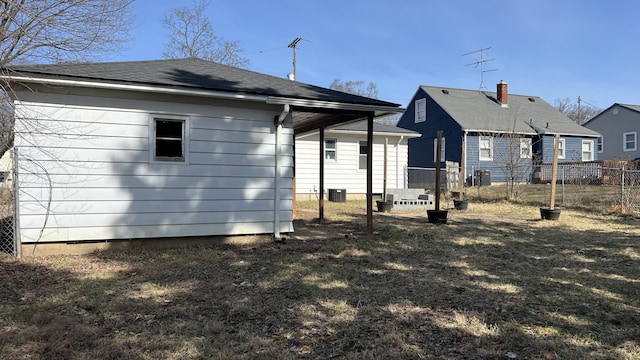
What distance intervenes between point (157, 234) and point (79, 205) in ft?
3.95

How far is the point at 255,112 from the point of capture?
23.9 feet

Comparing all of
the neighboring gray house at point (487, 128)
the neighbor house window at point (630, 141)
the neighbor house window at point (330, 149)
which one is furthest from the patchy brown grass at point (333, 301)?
the neighbor house window at point (630, 141)

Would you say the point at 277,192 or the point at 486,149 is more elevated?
the point at 486,149

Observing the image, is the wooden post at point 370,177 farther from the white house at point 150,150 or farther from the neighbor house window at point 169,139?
the neighbor house window at point 169,139

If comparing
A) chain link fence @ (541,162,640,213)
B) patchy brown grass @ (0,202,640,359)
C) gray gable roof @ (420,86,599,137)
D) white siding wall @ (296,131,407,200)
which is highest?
gray gable roof @ (420,86,599,137)

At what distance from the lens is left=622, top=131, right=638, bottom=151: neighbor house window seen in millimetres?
27328

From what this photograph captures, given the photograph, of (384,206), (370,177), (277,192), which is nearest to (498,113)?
(384,206)

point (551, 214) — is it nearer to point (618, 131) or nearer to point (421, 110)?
point (421, 110)

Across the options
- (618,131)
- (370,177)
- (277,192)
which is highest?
(618,131)

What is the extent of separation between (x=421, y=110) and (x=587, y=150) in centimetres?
989

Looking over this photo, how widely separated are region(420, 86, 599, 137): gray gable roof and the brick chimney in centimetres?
23

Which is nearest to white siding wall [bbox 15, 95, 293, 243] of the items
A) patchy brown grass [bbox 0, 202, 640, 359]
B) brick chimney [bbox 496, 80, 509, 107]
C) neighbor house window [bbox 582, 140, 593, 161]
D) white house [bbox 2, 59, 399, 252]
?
white house [bbox 2, 59, 399, 252]

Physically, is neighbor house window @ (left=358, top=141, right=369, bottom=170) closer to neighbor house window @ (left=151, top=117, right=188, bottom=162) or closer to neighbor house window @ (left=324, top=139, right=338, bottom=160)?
neighbor house window @ (left=324, top=139, right=338, bottom=160)

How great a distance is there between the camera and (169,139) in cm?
687
